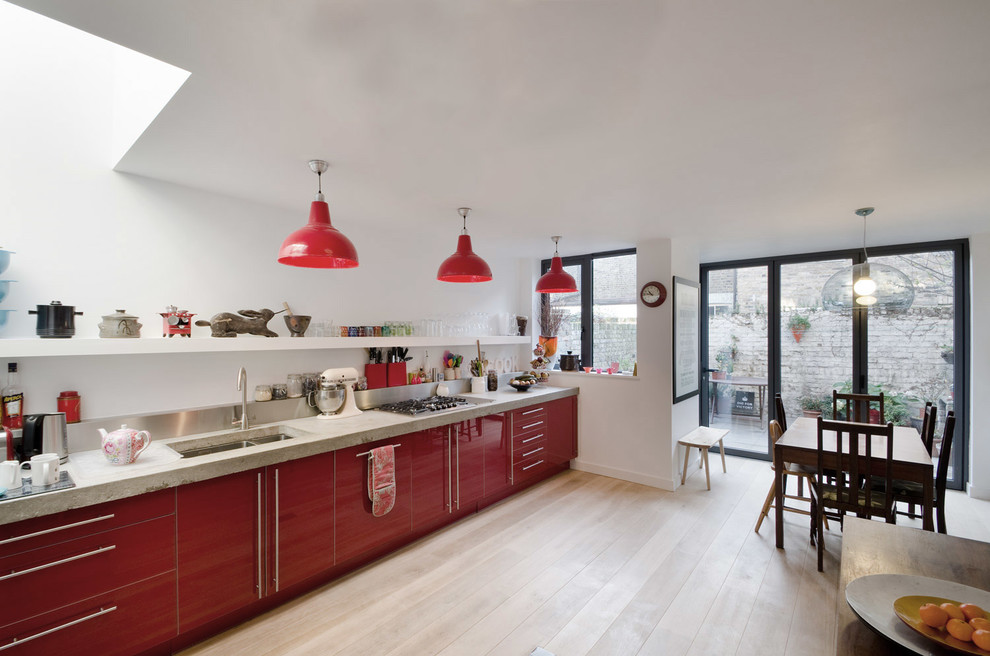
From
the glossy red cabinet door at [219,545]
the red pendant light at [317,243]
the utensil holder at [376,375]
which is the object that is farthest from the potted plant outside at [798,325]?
the glossy red cabinet door at [219,545]

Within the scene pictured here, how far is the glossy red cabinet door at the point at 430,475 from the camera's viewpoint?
3.06 metres

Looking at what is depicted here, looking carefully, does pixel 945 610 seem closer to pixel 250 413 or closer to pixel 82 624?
pixel 82 624

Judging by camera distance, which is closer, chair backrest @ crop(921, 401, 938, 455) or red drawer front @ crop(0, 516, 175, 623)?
red drawer front @ crop(0, 516, 175, 623)

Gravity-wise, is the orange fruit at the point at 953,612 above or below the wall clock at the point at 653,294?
below

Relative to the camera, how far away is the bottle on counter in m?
2.04

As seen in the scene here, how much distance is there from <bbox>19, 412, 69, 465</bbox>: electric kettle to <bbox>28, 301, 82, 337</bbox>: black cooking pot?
38 cm

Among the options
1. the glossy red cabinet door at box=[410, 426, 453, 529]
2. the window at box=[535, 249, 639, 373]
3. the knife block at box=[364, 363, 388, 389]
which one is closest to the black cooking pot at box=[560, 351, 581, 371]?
the window at box=[535, 249, 639, 373]

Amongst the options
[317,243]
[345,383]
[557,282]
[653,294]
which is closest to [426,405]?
[345,383]

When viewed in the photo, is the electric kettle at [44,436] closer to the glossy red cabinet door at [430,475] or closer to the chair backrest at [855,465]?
the glossy red cabinet door at [430,475]

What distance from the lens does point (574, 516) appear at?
11.7ft

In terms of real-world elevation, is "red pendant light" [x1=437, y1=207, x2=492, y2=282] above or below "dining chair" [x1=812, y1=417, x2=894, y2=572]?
above

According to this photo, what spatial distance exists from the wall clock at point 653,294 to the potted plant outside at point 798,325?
186cm

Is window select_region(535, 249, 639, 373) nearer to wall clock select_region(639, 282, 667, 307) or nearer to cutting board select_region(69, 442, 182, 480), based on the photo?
wall clock select_region(639, 282, 667, 307)

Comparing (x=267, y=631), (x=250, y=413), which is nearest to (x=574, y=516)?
(x=267, y=631)
